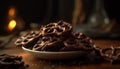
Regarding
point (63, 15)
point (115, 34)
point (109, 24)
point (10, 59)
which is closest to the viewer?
point (10, 59)

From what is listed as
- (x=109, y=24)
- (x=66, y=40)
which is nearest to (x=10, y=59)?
(x=66, y=40)

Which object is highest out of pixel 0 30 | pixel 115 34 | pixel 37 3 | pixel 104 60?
pixel 37 3

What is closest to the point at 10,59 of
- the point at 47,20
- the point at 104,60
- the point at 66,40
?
the point at 66,40

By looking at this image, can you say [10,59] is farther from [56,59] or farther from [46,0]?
[46,0]

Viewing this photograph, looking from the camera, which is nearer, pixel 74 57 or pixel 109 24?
pixel 74 57

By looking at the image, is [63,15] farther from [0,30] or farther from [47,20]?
[0,30]

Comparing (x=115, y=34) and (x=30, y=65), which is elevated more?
(x=115, y=34)

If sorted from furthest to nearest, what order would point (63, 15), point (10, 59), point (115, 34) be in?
point (63, 15)
point (115, 34)
point (10, 59)

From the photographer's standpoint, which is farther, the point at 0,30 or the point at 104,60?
the point at 0,30

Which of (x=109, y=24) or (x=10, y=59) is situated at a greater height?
(x=109, y=24)
